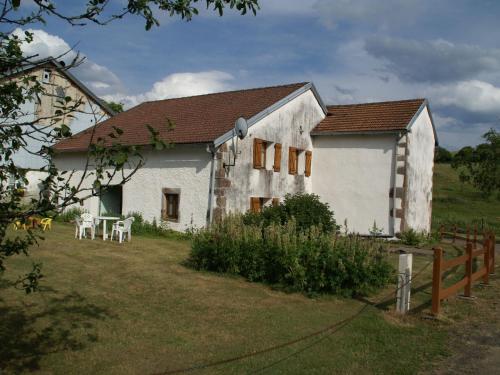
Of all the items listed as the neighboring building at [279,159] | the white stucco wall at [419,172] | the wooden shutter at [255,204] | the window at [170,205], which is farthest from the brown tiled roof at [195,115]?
the white stucco wall at [419,172]

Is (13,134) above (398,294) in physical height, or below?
above

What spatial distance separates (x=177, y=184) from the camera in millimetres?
17922

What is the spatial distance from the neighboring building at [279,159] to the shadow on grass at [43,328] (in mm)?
9482

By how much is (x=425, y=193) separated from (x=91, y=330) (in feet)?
61.5

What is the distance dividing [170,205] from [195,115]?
4.41m

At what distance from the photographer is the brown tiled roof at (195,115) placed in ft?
59.7

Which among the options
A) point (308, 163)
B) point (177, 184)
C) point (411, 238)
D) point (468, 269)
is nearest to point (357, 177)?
point (308, 163)

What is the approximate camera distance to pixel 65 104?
335 centimetres

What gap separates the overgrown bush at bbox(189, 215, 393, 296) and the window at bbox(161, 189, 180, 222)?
6.97m

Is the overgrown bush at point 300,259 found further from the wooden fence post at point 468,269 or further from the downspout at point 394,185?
the downspout at point 394,185

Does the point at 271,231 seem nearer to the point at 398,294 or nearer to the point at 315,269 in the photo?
the point at 315,269

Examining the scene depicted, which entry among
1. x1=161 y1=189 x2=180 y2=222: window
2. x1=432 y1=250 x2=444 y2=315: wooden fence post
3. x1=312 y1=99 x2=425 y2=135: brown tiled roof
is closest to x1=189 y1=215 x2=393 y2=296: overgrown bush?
x1=432 y1=250 x2=444 y2=315: wooden fence post

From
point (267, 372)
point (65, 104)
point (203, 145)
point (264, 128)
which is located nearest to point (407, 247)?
point (264, 128)

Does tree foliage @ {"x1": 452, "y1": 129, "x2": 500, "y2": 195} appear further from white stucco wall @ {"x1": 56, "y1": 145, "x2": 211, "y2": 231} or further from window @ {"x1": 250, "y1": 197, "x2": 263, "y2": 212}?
white stucco wall @ {"x1": 56, "y1": 145, "x2": 211, "y2": 231}
